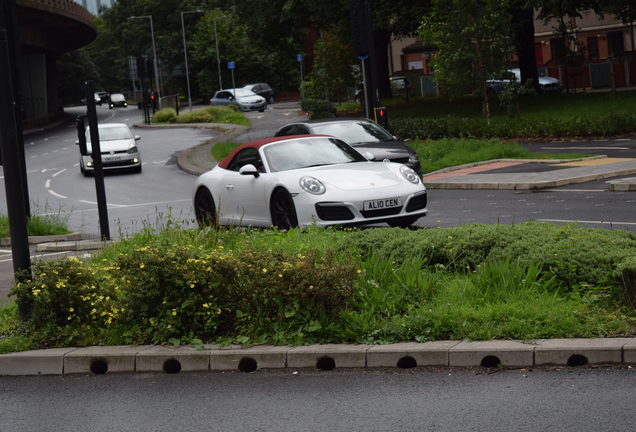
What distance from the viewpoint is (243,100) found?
182 ft

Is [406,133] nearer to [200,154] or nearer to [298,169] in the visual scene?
[200,154]

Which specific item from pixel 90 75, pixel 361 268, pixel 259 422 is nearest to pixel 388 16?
pixel 361 268

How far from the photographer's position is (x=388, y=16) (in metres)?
32.9

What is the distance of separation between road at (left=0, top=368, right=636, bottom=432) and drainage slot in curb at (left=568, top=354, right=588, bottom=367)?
0.09 metres

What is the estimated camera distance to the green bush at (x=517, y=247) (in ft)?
20.5

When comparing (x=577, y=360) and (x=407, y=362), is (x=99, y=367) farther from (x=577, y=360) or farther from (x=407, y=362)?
(x=577, y=360)

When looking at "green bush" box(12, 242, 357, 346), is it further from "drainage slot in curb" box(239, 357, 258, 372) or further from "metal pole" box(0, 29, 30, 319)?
"drainage slot in curb" box(239, 357, 258, 372)

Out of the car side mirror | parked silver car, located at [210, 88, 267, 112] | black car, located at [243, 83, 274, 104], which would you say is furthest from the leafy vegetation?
black car, located at [243, 83, 274, 104]

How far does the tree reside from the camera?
996 inches

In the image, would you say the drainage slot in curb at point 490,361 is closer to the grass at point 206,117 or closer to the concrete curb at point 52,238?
the concrete curb at point 52,238

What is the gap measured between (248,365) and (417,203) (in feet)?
17.5

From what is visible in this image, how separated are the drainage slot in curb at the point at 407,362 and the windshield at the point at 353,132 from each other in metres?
11.0

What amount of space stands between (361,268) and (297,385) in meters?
1.72

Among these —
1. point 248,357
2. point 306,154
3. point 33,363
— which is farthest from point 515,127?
point 33,363
